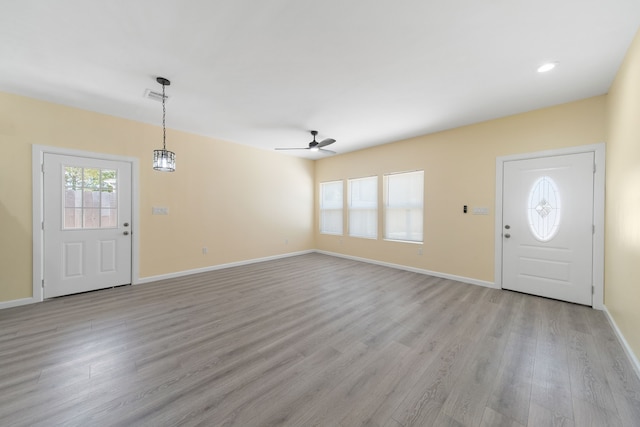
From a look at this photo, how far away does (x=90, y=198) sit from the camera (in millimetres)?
3816

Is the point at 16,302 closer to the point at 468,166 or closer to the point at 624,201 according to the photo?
the point at 468,166

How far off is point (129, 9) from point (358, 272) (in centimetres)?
476

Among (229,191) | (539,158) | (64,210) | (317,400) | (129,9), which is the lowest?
(317,400)

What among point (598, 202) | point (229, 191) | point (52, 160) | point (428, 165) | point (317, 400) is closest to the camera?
point (317, 400)

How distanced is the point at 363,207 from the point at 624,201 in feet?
13.8

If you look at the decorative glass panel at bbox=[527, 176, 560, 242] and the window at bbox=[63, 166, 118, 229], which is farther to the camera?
the window at bbox=[63, 166, 118, 229]

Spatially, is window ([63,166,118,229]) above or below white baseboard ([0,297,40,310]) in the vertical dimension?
above

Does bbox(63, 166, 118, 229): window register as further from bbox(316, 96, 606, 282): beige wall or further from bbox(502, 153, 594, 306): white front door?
bbox(502, 153, 594, 306): white front door

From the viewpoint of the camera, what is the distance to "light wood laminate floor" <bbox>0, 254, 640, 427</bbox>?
1.55 meters

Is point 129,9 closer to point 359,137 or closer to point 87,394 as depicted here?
point 87,394

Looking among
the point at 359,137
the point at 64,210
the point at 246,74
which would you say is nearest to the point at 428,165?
the point at 359,137

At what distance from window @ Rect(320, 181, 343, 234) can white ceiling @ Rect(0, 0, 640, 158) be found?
315cm

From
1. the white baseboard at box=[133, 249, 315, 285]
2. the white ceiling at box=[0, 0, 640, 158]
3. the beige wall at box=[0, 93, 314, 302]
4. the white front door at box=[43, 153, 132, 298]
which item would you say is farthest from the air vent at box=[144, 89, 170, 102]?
the white baseboard at box=[133, 249, 315, 285]

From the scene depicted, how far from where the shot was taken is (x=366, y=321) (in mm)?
2818
